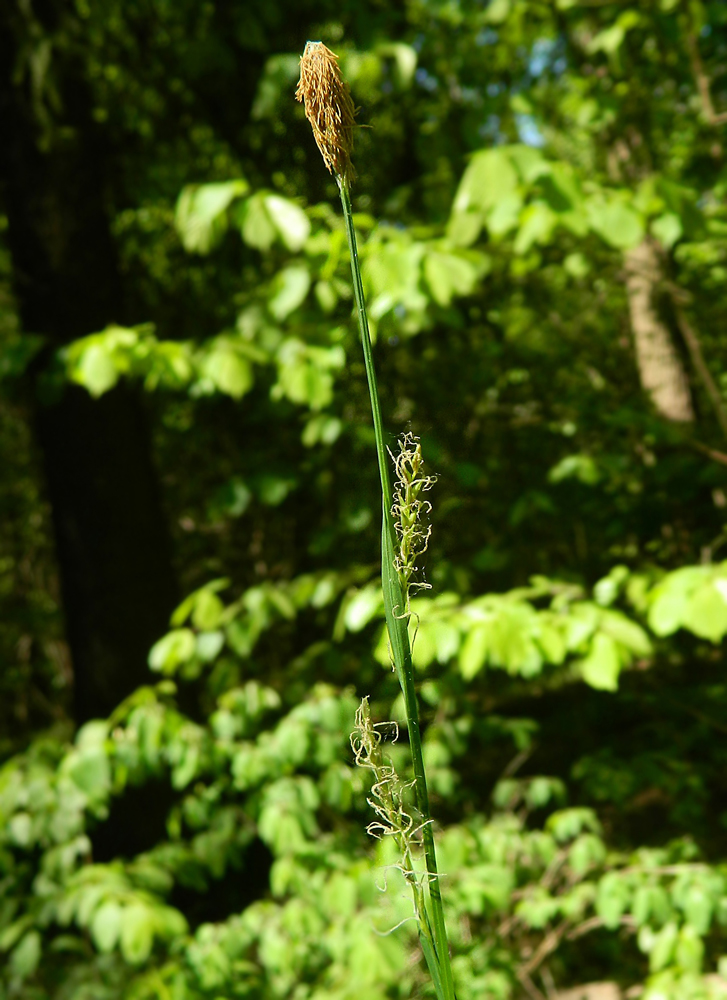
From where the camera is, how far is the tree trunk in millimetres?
2201

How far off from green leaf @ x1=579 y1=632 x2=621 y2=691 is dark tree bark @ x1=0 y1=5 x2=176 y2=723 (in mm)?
1203

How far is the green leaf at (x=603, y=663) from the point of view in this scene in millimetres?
1309

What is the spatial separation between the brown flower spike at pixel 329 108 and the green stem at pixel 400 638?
16mm

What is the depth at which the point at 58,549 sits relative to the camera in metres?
2.23

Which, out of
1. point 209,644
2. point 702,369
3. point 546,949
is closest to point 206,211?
point 209,644

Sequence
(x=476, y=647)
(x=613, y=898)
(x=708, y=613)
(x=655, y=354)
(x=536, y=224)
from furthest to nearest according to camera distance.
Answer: (x=655, y=354) < (x=613, y=898) < (x=536, y=224) < (x=476, y=647) < (x=708, y=613)

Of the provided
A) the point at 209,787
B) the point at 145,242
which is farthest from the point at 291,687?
the point at 145,242

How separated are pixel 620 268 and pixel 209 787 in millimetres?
1529

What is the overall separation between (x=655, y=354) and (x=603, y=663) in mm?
1195

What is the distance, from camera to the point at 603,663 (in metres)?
1.33

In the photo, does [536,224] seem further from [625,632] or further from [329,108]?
[329,108]

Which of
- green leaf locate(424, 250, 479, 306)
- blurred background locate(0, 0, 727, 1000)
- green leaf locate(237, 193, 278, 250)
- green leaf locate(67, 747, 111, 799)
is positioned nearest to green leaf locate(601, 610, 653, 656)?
blurred background locate(0, 0, 727, 1000)

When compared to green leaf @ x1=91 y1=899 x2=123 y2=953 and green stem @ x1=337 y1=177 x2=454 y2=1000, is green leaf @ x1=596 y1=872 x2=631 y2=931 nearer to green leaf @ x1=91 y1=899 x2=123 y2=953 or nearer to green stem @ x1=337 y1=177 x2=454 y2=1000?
green leaf @ x1=91 y1=899 x2=123 y2=953

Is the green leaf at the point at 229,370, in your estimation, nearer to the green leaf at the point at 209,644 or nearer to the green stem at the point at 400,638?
the green leaf at the point at 209,644
